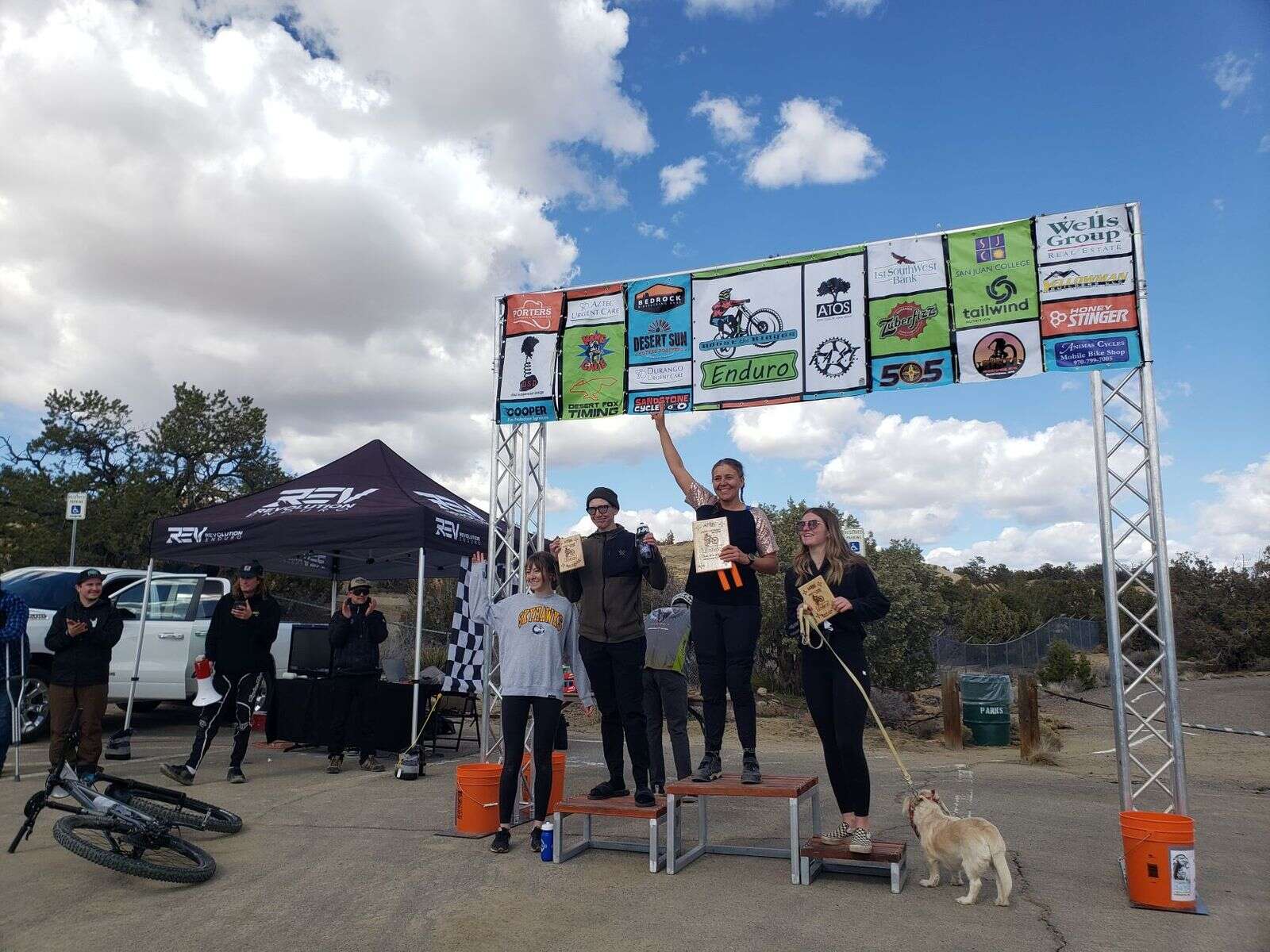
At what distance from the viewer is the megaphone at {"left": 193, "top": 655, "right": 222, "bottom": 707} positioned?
290 inches

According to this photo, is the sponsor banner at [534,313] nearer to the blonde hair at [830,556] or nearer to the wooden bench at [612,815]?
the blonde hair at [830,556]

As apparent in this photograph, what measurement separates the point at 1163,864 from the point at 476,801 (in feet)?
12.9

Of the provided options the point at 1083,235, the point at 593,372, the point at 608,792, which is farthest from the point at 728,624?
the point at 1083,235

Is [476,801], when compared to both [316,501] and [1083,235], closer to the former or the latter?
[316,501]

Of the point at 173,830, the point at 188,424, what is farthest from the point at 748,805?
the point at 188,424

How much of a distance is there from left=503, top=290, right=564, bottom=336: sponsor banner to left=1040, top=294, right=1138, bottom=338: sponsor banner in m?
3.64

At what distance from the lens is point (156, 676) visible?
1016 cm

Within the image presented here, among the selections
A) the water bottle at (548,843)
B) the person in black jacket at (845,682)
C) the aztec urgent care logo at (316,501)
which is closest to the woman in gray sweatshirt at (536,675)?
the water bottle at (548,843)

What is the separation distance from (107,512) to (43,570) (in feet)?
69.4

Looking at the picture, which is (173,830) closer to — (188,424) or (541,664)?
(541,664)

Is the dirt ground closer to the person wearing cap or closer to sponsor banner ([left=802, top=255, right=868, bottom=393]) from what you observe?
the person wearing cap

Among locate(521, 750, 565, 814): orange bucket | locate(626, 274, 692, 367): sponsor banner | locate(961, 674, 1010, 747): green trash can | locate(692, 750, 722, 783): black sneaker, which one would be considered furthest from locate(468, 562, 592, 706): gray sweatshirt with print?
locate(961, 674, 1010, 747): green trash can

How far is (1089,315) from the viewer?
17.7 ft

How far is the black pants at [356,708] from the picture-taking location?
8.48 metres
